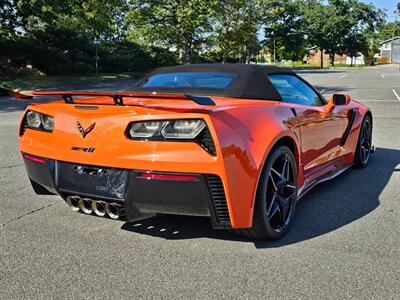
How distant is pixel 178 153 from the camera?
260cm

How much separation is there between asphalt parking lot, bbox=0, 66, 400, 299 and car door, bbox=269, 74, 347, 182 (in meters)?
0.36

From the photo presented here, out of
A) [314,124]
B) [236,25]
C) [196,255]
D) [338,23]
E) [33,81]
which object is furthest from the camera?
[338,23]

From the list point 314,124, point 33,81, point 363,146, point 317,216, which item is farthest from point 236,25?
point 317,216

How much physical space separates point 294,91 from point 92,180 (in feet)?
6.62

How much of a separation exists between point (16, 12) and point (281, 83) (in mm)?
26980

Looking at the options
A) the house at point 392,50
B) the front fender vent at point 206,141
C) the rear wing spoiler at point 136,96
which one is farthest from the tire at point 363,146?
the house at point 392,50

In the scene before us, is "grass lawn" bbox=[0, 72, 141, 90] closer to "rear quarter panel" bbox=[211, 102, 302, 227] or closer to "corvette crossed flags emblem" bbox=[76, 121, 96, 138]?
"corvette crossed flags emblem" bbox=[76, 121, 96, 138]

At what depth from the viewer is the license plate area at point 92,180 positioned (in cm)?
275

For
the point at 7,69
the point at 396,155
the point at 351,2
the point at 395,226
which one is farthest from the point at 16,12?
the point at 351,2

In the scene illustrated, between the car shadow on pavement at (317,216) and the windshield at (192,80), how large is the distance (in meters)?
1.13

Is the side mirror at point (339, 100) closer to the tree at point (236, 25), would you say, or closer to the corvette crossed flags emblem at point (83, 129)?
the corvette crossed flags emblem at point (83, 129)

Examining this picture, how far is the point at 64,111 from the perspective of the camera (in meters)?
3.03

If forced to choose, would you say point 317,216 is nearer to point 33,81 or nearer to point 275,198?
point 275,198

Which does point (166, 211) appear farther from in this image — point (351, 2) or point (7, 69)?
point (351, 2)
